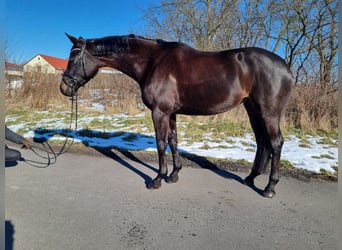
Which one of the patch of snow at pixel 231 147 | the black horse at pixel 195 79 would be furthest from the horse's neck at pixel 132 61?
the patch of snow at pixel 231 147

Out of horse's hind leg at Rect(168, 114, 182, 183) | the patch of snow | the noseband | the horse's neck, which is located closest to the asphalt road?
horse's hind leg at Rect(168, 114, 182, 183)

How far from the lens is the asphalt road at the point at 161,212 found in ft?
6.79

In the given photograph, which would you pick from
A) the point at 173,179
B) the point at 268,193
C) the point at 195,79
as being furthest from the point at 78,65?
the point at 268,193

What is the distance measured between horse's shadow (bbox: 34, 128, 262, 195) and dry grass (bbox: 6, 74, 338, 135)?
317cm

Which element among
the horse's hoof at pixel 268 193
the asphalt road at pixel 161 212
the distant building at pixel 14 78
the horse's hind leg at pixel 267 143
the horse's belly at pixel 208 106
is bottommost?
the asphalt road at pixel 161 212

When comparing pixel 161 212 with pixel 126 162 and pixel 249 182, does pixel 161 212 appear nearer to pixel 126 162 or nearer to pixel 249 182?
pixel 249 182

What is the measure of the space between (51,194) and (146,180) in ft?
4.07

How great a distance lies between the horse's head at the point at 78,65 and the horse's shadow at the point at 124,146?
1.60 m

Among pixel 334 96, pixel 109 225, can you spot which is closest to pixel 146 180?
pixel 109 225

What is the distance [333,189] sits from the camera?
124 inches

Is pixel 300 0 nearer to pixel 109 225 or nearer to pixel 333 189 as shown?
pixel 333 189

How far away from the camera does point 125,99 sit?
36.1 feet

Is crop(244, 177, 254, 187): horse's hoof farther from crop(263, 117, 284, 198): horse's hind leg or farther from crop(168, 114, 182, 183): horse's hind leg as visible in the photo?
crop(168, 114, 182, 183): horse's hind leg

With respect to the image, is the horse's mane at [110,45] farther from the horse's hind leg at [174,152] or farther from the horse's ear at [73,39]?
the horse's hind leg at [174,152]
